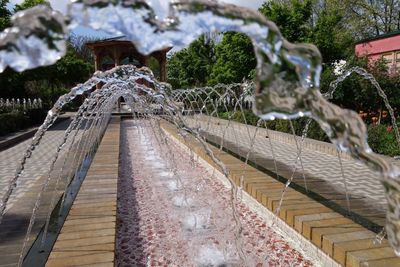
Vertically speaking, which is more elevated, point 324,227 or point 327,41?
point 327,41

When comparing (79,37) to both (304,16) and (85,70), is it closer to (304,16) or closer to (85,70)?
(85,70)

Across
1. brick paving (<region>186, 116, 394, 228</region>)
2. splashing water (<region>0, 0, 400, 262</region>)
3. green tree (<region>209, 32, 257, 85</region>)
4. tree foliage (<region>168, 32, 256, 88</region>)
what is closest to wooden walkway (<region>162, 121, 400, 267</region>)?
brick paving (<region>186, 116, 394, 228</region>)

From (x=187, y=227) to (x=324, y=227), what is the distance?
1.24 metres

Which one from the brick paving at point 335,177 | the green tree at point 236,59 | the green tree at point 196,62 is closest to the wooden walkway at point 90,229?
the brick paving at point 335,177

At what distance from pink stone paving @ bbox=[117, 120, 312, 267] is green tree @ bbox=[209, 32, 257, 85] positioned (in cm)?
1478

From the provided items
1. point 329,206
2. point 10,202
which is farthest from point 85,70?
point 329,206

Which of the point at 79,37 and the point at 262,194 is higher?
the point at 79,37

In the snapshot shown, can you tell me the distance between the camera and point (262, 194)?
3.65 m

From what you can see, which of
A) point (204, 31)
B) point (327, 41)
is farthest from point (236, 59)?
point (204, 31)

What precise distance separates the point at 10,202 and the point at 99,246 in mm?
2443

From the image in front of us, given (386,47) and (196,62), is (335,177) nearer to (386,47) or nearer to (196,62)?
(386,47)

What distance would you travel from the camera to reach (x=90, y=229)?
2.74 meters

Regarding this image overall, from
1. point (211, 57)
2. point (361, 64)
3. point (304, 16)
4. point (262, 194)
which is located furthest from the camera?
point (211, 57)

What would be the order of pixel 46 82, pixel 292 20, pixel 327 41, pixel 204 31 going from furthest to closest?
1. pixel 46 82
2. pixel 292 20
3. pixel 327 41
4. pixel 204 31
